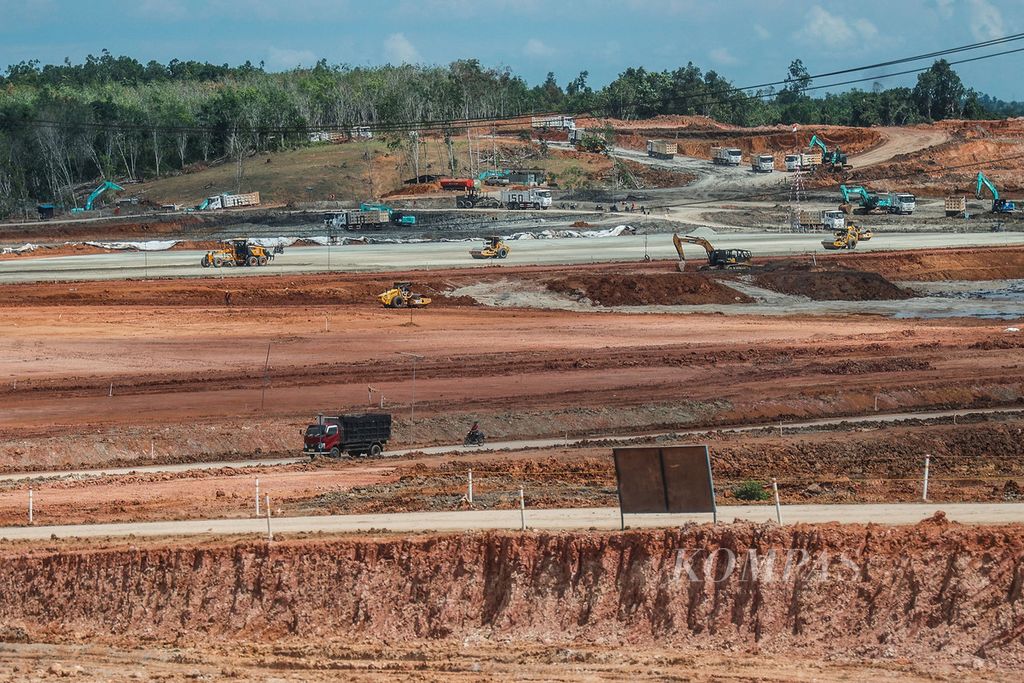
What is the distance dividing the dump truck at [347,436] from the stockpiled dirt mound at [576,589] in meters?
13.4

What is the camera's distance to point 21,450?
4000 cm

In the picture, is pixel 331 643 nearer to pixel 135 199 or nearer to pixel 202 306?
pixel 202 306

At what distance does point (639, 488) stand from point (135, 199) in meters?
121

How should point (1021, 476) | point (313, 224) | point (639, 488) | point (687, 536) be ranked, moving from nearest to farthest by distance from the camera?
point (687, 536)
point (639, 488)
point (1021, 476)
point (313, 224)

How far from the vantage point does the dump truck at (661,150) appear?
15100 centimetres

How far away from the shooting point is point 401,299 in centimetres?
6625

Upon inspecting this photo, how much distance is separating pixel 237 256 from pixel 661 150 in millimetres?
78641

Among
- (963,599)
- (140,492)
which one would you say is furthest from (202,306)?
(963,599)

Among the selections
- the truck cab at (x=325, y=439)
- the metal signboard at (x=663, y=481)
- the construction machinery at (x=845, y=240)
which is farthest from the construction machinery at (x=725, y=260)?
the metal signboard at (x=663, y=481)

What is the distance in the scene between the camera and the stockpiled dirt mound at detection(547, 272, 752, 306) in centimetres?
6819

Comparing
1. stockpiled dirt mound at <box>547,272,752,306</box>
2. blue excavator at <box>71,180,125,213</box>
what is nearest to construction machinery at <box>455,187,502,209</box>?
blue excavator at <box>71,180,125,213</box>

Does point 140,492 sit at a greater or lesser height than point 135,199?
lesser

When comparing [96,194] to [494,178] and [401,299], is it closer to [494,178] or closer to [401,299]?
[494,178]

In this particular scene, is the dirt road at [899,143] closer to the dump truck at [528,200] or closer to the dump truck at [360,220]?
the dump truck at [528,200]
